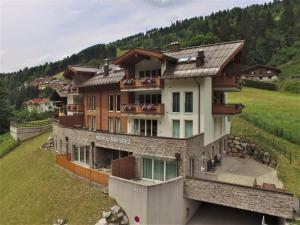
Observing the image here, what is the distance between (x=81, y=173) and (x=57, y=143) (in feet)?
39.5

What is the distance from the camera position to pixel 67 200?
20922 millimetres

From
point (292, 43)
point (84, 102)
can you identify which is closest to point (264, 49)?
point (292, 43)

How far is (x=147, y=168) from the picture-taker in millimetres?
21609

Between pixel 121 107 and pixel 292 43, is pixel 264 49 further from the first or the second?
pixel 121 107

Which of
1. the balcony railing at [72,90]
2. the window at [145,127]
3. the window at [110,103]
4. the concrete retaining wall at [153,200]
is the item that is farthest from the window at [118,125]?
the concrete retaining wall at [153,200]

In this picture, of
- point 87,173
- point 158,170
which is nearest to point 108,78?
point 87,173

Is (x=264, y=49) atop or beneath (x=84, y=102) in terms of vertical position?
atop

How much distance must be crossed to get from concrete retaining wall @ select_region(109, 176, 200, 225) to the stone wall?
36.7 ft

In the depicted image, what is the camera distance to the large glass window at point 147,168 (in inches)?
843

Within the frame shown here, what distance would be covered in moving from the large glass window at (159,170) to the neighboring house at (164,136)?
0.07 m

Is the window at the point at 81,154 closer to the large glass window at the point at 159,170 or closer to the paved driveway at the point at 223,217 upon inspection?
the large glass window at the point at 159,170

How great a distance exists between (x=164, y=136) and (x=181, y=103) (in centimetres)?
342

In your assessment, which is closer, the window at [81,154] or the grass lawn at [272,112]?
the window at [81,154]

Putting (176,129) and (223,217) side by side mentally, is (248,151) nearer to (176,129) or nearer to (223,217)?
(176,129)
